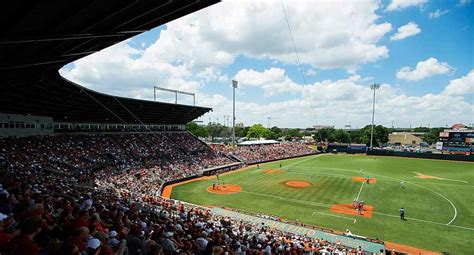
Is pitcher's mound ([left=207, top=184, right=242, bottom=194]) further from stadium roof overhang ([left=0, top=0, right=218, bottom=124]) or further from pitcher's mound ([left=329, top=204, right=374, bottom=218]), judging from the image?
stadium roof overhang ([left=0, top=0, right=218, bottom=124])

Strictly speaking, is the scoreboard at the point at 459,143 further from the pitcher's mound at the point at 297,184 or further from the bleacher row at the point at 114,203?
the pitcher's mound at the point at 297,184

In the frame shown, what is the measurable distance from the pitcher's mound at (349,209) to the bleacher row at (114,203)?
8461 mm

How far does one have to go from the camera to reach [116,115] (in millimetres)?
41438

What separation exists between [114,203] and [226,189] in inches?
823

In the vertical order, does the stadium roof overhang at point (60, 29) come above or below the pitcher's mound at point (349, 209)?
above

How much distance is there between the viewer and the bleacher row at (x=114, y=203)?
5.24 metres

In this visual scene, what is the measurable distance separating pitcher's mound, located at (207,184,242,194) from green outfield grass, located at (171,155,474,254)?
85 cm

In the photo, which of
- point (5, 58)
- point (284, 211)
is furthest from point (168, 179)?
point (5, 58)

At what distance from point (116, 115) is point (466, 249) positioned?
4228cm

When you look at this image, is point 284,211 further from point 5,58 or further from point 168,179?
point 5,58

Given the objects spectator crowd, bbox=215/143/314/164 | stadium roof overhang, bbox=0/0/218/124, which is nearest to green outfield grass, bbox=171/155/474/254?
spectator crowd, bbox=215/143/314/164

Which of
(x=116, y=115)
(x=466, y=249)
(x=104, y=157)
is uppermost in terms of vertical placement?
(x=116, y=115)

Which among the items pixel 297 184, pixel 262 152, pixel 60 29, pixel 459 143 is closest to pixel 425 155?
pixel 459 143

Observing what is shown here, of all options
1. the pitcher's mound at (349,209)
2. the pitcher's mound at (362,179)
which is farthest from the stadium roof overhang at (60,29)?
the pitcher's mound at (362,179)
